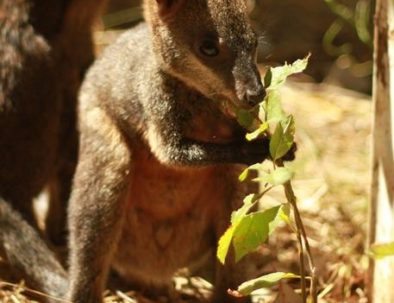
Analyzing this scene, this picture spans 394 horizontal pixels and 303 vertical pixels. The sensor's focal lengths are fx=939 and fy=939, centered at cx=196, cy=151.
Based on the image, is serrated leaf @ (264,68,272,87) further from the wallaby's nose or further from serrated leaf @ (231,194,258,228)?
serrated leaf @ (231,194,258,228)

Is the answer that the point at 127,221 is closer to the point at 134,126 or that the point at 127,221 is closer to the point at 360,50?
the point at 134,126

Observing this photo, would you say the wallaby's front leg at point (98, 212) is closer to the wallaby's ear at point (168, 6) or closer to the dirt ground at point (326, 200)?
the dirt ground at point (326, 200)

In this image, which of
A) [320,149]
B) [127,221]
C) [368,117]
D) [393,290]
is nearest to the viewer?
[393,290]

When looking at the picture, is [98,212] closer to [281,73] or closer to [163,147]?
[163,147]

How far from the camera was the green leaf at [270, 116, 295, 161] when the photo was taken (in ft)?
12.6

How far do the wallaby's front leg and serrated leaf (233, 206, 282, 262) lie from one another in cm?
134

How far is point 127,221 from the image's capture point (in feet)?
17.1

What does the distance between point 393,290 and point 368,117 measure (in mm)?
3369

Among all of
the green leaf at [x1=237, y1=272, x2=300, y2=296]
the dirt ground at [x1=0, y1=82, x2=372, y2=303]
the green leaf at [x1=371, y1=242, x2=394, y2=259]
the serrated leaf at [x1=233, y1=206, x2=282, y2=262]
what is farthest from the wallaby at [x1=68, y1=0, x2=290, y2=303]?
the green leaf at [x1=371, y1=242, x2=394, y2=259]

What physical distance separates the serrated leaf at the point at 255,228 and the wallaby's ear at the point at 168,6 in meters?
1.23

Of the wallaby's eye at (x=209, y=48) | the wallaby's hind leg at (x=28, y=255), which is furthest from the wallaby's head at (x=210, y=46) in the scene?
the wallaby's hind leg at (x=28, y=255)

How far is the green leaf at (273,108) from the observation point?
3922 millimetres

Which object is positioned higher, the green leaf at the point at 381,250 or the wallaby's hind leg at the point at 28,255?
the green leaf at the point at 381,250

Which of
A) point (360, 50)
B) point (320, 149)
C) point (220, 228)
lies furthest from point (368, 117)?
point (220, 228)
